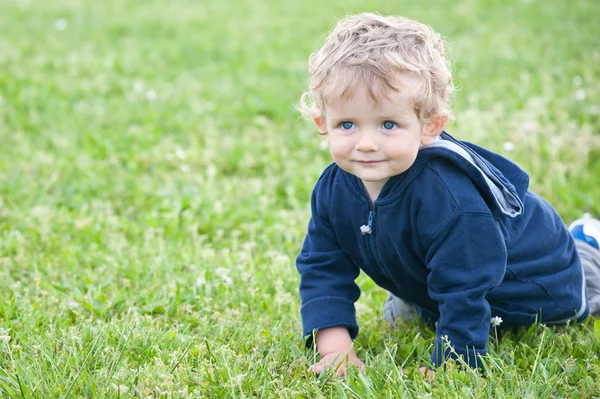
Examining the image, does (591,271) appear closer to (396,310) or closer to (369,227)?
(396,310)

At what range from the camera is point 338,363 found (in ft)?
9.34

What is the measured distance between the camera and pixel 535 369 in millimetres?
2738

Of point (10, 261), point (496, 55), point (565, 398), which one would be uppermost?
point (496, 55)

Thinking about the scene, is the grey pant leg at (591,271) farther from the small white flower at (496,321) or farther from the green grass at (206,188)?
the small white flower at (496,321)

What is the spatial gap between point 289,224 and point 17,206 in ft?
5.27

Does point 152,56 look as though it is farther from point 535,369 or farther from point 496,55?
point 535,369

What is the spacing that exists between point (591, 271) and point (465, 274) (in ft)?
3.86

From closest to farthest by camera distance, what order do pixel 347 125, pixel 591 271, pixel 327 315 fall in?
pixel 347 125, pixel 327 315, pixel 591 271

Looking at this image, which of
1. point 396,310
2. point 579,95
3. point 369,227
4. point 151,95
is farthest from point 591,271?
point 151,95

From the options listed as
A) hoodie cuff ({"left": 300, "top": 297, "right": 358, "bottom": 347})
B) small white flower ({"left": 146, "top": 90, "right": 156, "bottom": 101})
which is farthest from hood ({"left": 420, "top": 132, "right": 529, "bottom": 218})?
small white flower ({"left": 146, "top": 90, "right": 156, "bottom": 101})

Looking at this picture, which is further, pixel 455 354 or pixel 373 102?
pixel 455 354

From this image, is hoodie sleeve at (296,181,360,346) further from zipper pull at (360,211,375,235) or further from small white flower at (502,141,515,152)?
small white flower at (502,141,515,152)

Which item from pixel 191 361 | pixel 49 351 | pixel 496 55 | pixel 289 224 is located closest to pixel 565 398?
pixel 191 361

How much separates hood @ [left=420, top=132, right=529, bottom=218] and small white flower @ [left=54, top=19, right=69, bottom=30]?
23.0ft
